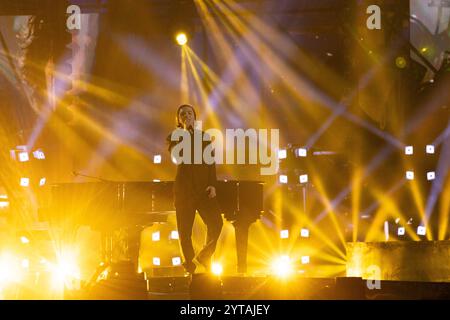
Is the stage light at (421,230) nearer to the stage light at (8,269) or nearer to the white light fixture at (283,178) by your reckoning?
the white light fixture at (283,178)

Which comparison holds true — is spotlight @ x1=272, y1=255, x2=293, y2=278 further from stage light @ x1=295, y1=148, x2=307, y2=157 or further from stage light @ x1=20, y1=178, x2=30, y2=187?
stage light @ x1=20, y1=178, x2=30, y2=187

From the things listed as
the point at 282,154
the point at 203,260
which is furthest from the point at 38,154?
the point at 203,260

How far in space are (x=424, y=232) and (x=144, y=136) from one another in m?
5.29

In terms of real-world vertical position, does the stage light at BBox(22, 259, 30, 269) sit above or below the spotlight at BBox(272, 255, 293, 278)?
below

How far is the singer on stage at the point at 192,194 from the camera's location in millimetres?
5859

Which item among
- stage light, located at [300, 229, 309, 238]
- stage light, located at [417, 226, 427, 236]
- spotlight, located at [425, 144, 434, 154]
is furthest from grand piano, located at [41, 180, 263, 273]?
spotlight, located at [425, 144, 434, 154]

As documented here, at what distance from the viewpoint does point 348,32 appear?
32.7 feet

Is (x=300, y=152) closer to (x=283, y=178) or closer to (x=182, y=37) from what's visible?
(x=283, y=178)

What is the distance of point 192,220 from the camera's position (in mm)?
5984

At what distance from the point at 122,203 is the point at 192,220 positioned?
971 millimetres

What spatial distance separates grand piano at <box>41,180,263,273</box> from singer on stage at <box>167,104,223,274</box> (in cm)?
67

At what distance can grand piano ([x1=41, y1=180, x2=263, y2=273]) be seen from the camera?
6.47 m

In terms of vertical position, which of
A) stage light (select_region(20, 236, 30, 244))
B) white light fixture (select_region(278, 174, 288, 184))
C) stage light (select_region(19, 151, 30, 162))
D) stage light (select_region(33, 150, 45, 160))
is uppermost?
stage light (select_region(33, 150, 45, 160))
